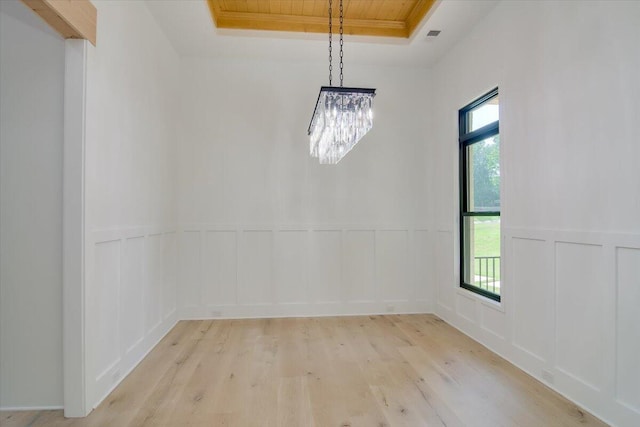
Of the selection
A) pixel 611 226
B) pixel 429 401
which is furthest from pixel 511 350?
pixel 611 226

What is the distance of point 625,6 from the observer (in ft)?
6.38

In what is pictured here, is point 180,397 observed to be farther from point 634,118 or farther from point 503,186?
point 634,118

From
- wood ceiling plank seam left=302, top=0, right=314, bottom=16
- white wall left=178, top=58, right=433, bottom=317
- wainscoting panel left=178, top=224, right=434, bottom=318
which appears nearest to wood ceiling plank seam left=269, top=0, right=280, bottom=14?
wood ceiling plank seam left=302, top=0, right=314, bottom=16

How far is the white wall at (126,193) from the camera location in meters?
2.26

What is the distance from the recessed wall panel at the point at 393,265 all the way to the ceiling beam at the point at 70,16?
3.42 m

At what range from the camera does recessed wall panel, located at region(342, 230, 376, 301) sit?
427 centimetres

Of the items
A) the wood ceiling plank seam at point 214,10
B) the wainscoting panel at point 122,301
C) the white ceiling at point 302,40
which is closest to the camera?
the wainscoting panel at point 122,301

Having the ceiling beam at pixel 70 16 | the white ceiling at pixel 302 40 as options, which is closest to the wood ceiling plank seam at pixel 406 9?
the white ceiling at pixel 302 40

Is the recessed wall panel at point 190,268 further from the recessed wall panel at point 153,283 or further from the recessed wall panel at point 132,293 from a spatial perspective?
the recessed wall panel at point 132,293

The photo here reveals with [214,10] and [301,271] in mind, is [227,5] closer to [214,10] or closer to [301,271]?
[214,10]

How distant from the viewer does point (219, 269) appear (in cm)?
411

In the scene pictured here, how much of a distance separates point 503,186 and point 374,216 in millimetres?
1655

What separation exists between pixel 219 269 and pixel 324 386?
2130 millimetres

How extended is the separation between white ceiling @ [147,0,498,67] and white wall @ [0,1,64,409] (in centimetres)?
126
